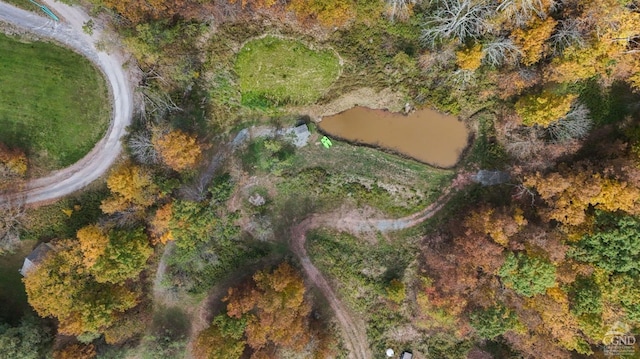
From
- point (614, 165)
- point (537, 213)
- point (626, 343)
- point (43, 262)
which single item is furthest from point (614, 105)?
point (43, 262)

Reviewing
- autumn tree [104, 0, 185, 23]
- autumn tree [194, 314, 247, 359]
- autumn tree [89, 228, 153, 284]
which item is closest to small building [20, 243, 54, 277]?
autumn tree [89, 228, 153, 284]

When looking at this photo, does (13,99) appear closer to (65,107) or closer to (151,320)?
(65,107)

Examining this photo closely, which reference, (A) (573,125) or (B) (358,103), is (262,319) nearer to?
(B) (358,103)

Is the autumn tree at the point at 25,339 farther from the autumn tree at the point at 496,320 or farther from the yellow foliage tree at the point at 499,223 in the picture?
the yellow foliage tree at the point at 499,223

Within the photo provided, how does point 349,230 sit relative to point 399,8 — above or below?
below

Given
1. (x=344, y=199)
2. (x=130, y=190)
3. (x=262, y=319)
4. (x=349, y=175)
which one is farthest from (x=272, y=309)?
(x=130, y=190)

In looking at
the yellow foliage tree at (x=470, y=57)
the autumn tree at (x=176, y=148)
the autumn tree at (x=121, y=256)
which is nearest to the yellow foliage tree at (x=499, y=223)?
the yellow foliage tree at (x=470, y=57)
